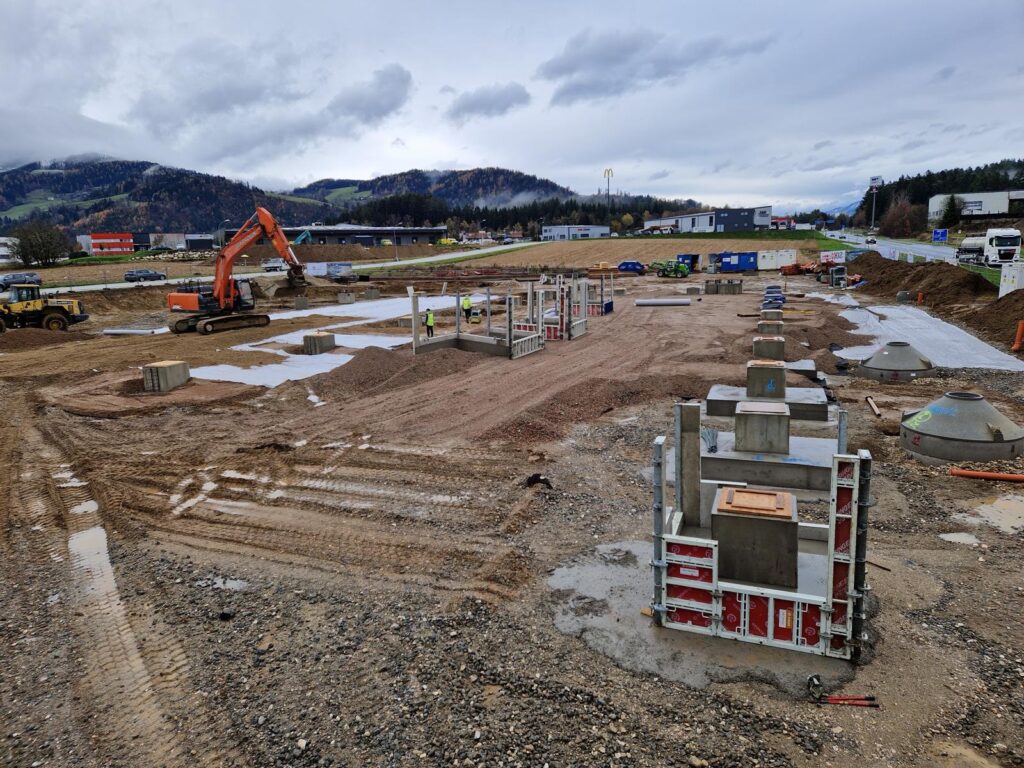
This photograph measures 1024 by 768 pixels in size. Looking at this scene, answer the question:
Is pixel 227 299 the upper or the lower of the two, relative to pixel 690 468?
upper

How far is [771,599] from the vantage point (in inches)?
210

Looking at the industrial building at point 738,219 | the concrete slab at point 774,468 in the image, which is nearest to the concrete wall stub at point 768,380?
the concrete slab at point 774,468

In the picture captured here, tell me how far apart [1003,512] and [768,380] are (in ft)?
13.9

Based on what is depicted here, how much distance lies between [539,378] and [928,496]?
9.68m

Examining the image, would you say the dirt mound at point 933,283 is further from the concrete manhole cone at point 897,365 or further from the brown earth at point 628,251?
the brown earth at point 628,251

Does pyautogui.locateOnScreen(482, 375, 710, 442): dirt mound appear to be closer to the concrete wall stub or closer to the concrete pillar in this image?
the concrete wall stub

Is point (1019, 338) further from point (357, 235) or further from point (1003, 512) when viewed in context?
point (357, 235)

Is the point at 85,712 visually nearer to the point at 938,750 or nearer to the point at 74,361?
the point at 938,750

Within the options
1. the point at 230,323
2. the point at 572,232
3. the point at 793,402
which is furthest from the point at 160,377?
the point at 572,232

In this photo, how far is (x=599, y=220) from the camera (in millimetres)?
170750

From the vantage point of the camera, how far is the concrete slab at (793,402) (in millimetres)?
11438

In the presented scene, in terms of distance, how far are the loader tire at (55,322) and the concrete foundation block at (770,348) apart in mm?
28492

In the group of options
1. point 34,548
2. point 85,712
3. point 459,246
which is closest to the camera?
point 85,712

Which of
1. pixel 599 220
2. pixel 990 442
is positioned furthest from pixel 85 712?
pixel 599 220
